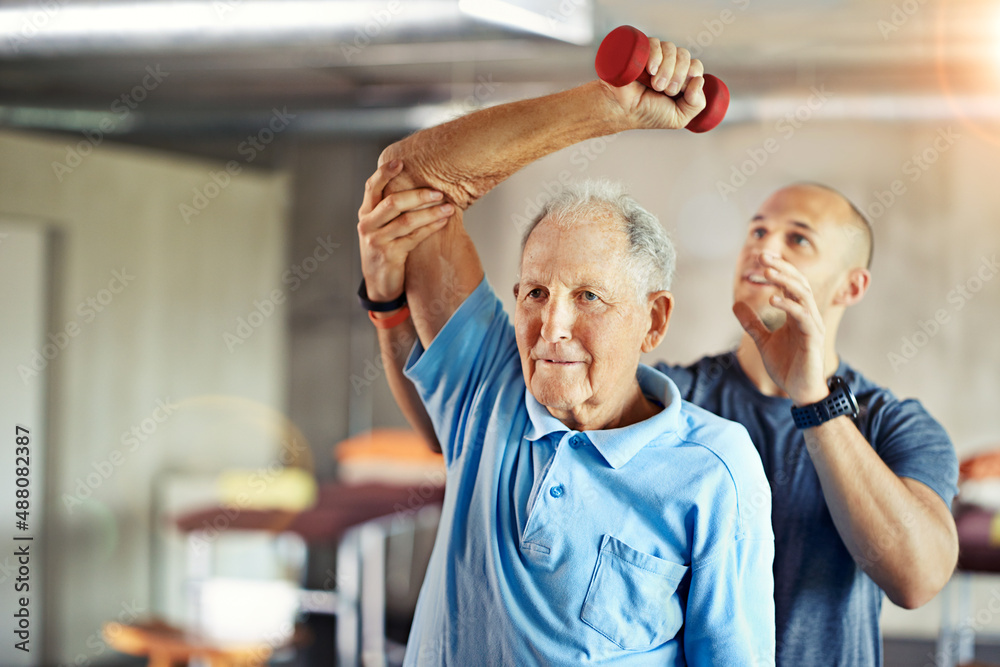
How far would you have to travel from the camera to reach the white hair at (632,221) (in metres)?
1.09

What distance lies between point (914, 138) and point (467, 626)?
411 centimetres

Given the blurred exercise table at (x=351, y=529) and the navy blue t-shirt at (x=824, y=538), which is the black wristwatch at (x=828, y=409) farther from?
the blurred exercise table at (x=351, y=529)

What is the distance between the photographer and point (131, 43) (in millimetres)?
3055

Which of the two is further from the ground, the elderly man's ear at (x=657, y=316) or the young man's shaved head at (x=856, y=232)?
the young man's shaved head at (x=856, y=232)

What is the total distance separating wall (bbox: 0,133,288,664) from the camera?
13.5ft

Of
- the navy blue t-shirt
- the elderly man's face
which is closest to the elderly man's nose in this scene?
the elderly man's face

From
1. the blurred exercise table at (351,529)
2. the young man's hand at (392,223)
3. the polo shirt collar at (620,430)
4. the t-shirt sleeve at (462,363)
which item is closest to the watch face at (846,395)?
the polo shirt collar at (620,430)

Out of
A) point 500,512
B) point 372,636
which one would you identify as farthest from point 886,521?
point 372,636

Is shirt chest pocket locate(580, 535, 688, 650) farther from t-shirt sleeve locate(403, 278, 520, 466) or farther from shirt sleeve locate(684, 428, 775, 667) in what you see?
t-shirt sleeve locate(403, 278, 520, 466)

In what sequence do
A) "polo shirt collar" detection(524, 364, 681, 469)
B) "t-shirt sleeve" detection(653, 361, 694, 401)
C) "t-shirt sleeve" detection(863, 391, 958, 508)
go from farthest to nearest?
"t-shirt sleeve" detection(653, 361, 694, 401) < "t-shirt sleeve" detection(863, 391, 958, 508) < "polo shirt collar" detection(524, 364, 681, 469)

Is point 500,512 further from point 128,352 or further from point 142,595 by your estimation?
point 142,595

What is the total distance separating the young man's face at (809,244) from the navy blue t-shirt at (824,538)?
18 cm

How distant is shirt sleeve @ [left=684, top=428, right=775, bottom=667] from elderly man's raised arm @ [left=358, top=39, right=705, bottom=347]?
475 millimetres

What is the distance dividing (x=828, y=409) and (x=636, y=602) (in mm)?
380
